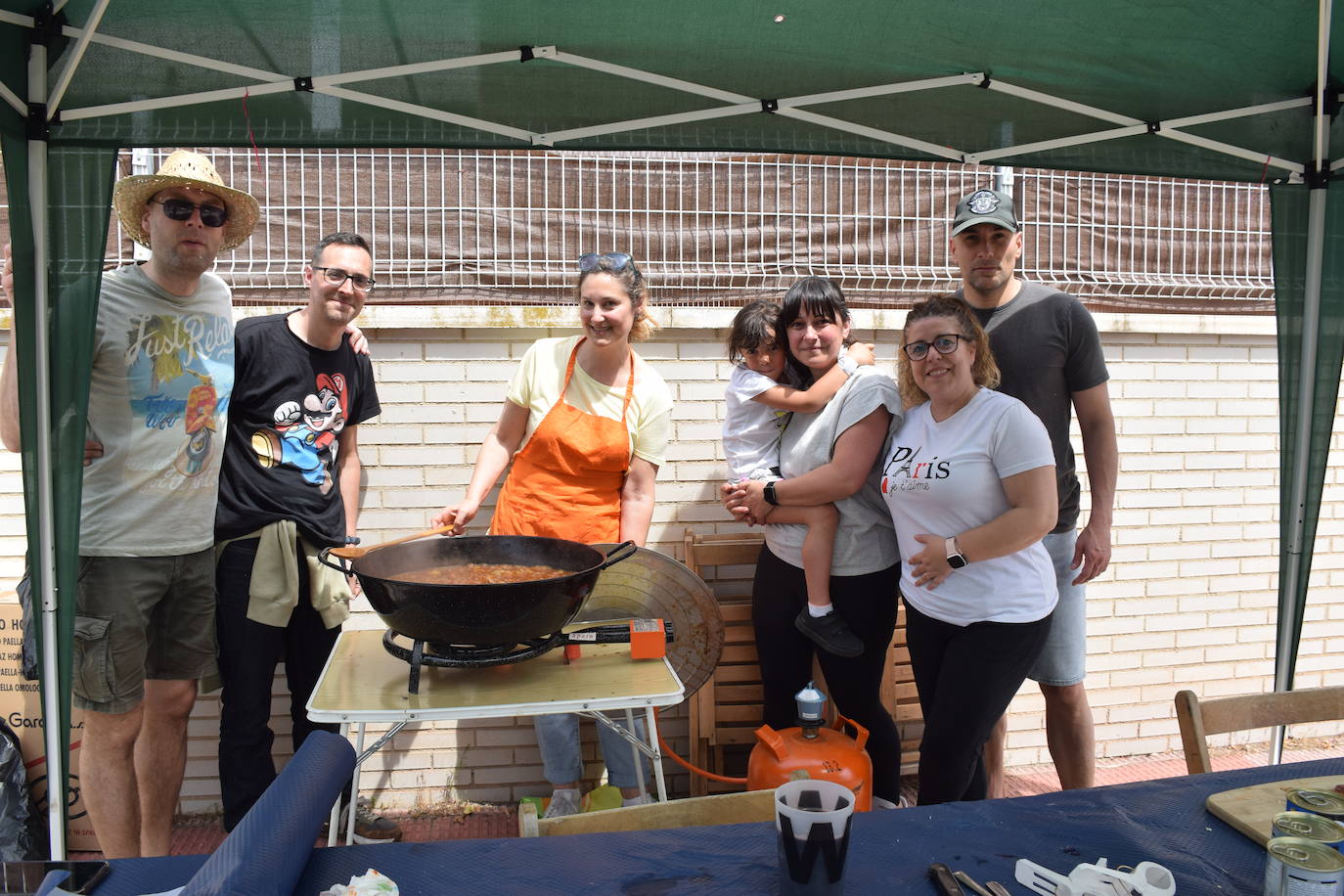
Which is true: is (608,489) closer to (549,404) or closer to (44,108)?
(549,404)

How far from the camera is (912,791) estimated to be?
423 centimetres

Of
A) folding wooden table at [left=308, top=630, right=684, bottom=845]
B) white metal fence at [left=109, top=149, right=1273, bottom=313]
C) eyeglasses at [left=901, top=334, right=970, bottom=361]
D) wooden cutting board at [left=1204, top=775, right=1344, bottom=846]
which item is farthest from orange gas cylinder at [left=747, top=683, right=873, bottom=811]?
white metal fence at [left=109, top=149, right=1273, bottom=313]

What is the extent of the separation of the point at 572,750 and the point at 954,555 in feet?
6.43

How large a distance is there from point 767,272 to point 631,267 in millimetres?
935

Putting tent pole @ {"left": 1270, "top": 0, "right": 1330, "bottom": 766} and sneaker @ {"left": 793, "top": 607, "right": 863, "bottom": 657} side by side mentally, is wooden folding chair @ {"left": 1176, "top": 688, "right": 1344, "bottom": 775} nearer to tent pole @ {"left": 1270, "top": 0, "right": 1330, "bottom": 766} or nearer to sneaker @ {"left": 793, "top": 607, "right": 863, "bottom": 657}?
tent pole @ {"left": 1270, "top": 0, "right": 1330, "bottom": 766}

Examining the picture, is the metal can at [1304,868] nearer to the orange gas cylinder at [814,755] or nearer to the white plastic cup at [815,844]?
the white plastic cup at [815,844]

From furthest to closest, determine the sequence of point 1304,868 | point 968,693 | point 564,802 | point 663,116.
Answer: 1. point 564,802
2. point 663,116
3. point 968,693
4. point 1304,868

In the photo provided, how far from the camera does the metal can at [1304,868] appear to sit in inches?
50.8

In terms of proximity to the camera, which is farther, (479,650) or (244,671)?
(244,671)

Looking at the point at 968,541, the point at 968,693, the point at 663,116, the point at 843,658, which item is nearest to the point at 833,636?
the point at 843,658

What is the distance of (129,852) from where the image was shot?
3.12 m

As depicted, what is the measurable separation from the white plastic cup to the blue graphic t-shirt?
96.8 inches

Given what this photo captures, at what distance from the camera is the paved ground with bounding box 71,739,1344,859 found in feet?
12.9

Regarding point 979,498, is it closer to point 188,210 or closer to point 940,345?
point 940,345
